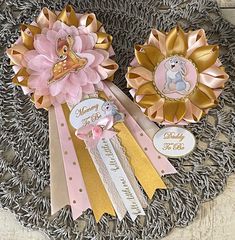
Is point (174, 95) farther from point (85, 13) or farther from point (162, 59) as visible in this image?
point (85, 13)

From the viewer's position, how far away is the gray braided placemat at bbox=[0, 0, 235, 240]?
1.00 meters

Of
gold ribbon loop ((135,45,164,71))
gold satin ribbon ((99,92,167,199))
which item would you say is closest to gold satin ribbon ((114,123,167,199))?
gold satin ribbon ((99,92,167,199))

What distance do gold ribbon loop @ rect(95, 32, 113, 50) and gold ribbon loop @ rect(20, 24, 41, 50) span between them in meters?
0.09

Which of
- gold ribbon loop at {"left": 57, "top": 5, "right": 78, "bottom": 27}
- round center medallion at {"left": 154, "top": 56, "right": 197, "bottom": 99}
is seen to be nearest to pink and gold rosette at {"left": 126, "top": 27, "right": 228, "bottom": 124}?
round center medallion at {"left": 154, "top": 56, "right": 197, "bottom": 99}

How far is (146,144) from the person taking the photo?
1.00 metres

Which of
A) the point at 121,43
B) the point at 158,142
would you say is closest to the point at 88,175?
the point at 158,142

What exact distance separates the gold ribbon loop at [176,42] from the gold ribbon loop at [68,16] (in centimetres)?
15

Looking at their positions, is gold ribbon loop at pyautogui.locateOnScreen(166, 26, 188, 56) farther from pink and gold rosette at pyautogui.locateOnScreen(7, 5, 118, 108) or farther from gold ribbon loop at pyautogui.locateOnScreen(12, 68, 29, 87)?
gold ribbon loop at pyautogui.locateOnScreen(12, 68, 29, 87)

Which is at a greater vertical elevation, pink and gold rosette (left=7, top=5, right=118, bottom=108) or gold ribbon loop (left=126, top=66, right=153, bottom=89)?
pink and gold rosette (left=7, top=5, right=118, bottom=108)

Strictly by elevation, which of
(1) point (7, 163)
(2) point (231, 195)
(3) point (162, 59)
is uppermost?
(3) point (162, 59)

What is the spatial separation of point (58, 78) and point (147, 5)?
0.20m

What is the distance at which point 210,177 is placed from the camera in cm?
100

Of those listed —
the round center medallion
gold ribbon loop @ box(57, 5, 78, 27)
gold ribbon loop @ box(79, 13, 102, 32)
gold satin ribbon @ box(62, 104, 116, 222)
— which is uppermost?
gold ribbon loop @ box(57, 5, 78, 27)

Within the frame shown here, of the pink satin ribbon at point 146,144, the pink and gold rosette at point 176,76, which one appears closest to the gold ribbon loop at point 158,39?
→ the pink and gold rosette at point 176,76
